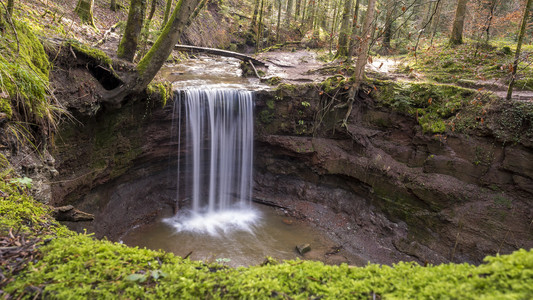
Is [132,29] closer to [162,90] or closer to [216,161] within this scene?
[162,90]

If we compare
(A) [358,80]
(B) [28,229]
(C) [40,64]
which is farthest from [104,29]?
(B) [28,229]

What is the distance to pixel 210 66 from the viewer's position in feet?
50.8

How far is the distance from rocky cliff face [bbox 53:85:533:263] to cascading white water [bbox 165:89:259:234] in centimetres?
58

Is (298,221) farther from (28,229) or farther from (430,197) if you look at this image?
(28,229)

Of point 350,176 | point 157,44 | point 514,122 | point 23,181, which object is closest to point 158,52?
point 157,44

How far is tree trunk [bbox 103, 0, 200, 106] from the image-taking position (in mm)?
6699

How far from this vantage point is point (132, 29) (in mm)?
7277

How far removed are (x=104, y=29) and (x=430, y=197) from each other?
14.7 meters

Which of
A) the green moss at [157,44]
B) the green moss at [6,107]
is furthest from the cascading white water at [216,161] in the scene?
the green moss at [6,107]

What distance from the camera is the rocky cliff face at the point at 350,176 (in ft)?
25.8

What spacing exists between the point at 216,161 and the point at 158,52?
16.3 ft

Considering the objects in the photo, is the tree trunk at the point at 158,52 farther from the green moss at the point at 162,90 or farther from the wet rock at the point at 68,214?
the wet rock at the point at 68,214

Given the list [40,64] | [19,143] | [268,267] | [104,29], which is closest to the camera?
[268,267]

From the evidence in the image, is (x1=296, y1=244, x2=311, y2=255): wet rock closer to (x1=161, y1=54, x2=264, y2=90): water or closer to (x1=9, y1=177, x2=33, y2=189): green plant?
(x1=161, y1=54, x2=264, y2=90): water
